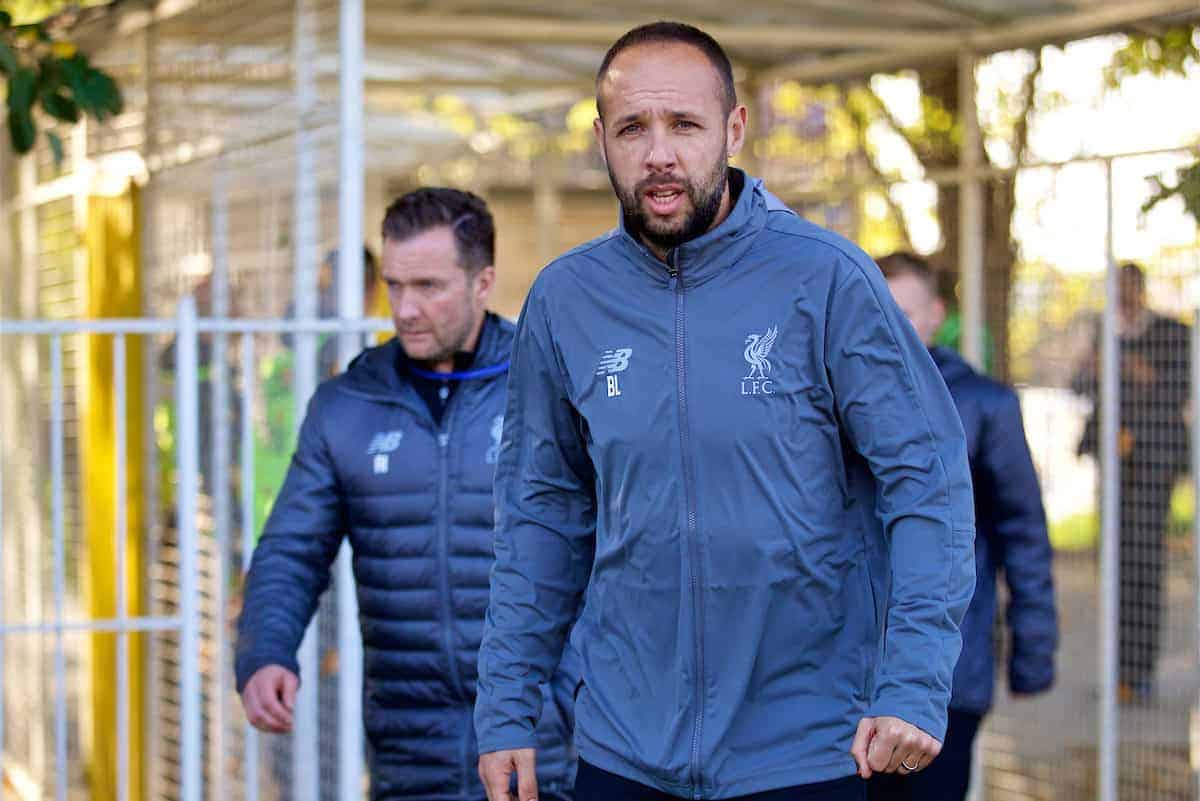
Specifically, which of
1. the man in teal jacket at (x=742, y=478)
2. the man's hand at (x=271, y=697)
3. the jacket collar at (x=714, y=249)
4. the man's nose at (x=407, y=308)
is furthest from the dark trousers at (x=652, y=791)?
the man's nose at (x=407, y=308)

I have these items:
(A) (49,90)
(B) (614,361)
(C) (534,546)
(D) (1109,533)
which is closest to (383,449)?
(C) (534,546)

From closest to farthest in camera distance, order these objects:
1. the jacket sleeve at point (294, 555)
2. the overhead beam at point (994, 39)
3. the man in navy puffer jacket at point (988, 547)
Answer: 1. the jacket sleeve at point (294, 555)
2. the man in navy puffer jacket at point (988, 547)
3. the overhead beam at point (994, 39)

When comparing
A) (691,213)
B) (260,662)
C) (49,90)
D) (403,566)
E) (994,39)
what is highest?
(994,39)

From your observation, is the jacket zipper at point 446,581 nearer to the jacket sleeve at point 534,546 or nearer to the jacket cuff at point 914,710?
the jacket sleeve at point 534,546

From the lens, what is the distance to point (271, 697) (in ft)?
13.4

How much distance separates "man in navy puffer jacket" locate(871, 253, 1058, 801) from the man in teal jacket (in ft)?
6.64

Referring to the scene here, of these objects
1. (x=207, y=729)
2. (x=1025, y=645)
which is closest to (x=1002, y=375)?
(x=1025, y=645)

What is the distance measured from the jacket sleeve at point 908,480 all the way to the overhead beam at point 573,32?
4.76m

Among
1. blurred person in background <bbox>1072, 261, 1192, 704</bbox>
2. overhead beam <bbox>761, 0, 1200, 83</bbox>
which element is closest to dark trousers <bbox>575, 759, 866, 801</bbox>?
blurred person in background <bbox>1072, 261, 1192, 704</bbox>

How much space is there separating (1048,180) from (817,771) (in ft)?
14.4

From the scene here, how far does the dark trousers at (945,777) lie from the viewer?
183 inches

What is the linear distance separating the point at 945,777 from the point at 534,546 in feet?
7.04

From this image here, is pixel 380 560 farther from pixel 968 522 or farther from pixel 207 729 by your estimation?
pixel 207 729

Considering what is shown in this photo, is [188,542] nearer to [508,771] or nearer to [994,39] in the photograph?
[508,771]
